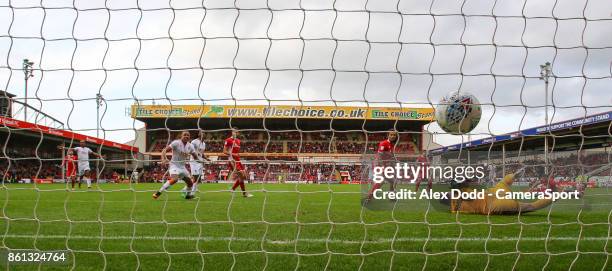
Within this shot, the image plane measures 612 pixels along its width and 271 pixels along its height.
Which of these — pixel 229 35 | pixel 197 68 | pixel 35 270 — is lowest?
pixel 35 270

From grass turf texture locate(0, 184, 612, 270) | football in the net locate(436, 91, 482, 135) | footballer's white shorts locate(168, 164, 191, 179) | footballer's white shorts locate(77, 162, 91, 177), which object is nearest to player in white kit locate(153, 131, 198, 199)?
footballer's white shorts locate(168, 164, 191, 179)

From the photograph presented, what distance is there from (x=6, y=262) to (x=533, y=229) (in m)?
5.49

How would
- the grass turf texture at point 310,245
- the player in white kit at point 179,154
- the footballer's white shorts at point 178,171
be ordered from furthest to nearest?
the footballer's white shorts at point 178,171, the player in white kit at point 179,154, the grass turf texture at point 310,245

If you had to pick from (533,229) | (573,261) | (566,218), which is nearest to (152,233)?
(573,261)

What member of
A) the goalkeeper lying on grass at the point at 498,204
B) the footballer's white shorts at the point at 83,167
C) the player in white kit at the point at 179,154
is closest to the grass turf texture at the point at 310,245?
the goalkeeper lying on grass at the point at 498,204

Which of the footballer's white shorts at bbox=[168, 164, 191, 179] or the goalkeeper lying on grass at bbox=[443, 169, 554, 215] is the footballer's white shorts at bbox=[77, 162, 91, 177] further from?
the goalkeeper lying on grass at bbox=[443, 169, 554, 215]

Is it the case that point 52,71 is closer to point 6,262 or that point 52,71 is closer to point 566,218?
point 6,262

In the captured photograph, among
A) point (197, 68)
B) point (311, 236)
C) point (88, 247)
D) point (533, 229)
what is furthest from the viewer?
point (533, 229)

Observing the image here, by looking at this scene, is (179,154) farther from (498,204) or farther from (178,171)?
(498,204)

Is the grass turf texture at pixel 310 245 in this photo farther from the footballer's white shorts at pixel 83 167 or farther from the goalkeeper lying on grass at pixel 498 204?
the footballer's white shorts at pixel 83 167

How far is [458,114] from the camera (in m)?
4.19

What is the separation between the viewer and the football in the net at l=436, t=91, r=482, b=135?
4.02 meters

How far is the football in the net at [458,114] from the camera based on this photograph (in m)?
4.02

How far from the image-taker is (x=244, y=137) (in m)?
29.4
